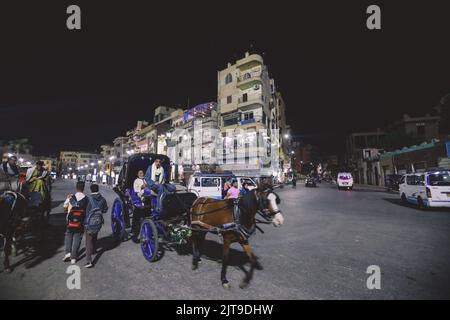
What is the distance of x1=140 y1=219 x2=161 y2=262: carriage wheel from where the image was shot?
17.4 ft

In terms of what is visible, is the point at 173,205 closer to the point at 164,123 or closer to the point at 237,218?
the point at 237,218

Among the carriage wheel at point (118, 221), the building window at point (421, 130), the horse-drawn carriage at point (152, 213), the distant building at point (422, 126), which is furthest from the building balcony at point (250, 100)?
the carriage wheel at point (118, 221)

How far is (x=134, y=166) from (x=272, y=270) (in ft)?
18.7

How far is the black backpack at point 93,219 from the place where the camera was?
5031mm

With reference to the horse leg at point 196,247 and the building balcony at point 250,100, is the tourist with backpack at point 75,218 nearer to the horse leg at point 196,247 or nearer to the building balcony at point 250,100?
the horse leg at point 196,247

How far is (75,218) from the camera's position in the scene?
5.05 metres

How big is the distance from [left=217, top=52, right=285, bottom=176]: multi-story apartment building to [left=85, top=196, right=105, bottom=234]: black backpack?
107 ft

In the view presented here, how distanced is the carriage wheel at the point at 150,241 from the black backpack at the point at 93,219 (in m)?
1.07

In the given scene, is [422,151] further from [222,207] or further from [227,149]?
[222,207]

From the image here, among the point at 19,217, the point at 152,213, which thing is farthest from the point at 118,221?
the point at 19,217

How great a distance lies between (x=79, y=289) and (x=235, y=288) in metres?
2.81

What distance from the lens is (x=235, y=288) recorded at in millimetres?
4039

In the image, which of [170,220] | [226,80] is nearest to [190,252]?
[170,220]

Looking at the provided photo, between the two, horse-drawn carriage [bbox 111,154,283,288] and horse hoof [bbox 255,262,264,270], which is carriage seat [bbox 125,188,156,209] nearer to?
horse-drawn carriage [bbox 111,154,283,288]
